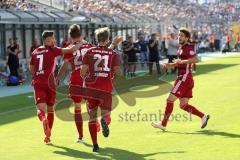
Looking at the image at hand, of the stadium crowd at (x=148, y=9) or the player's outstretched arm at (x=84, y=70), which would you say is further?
the stadium crowd at (x=148, y=9)

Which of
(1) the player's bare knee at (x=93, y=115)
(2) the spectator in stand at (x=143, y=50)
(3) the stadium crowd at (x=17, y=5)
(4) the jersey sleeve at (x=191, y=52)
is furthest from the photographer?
(2) the spectator in stand at (x=143, y=50)

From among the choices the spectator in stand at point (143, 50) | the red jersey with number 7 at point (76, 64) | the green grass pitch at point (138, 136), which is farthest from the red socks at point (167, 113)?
the spectator in stand at point (143, 50)

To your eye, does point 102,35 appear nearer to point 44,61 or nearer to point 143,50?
point 44,61

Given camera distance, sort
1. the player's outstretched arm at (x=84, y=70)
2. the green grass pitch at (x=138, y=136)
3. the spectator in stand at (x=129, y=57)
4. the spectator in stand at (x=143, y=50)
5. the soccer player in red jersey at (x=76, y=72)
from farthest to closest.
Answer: the spectator in stand at (x=143, y=50) → the spectator in stand at (x=129, y=57) → the soccer player in red jersey at (x=76, y=72) → the player's outstretched arm at (x=84, y=70) → the green grass pitch at (x=138, y=136)

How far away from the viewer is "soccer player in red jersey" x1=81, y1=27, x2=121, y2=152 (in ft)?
Answer: 29.5

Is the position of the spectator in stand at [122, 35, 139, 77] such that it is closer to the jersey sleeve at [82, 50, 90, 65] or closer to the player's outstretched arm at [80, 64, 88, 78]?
the player's outstretched arm at [80, 64, 88, 78]

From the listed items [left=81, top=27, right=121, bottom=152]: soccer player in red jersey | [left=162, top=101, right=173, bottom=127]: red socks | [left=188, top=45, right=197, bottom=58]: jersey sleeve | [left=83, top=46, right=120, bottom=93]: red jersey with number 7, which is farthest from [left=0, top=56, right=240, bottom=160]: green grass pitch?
[left=188, top=45, right=197, bottom=58]: jersey sleeve

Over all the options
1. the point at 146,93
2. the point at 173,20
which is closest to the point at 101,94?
the point at 146,93

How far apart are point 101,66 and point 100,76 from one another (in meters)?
0.15

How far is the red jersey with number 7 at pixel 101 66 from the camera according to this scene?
8.99 meters

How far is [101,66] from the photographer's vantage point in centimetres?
902

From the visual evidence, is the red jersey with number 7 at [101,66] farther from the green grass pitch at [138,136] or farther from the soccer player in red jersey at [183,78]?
the soccer player in red jersey at [183,78]

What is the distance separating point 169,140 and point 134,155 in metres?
1.26

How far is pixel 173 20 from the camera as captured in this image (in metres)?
48.2
